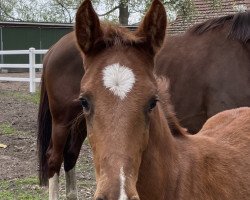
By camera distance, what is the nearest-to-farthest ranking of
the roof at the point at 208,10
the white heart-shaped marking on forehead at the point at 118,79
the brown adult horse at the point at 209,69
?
the white heart-shaped marking on forehead at the point at 118,79 → the brown adult horse at the point at 209,69 → the roof at the point at 208,10

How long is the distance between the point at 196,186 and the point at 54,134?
286cm

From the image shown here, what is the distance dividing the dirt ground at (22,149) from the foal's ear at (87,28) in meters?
3.09

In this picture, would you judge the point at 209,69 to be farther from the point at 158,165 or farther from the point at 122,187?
the point at 122,187

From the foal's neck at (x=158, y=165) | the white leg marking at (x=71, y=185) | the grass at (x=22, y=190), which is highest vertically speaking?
the foal's neck at (x=158, y=165)

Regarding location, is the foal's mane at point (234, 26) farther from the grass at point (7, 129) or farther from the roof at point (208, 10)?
the roof at point (208, 10)

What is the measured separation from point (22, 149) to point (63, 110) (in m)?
2.04

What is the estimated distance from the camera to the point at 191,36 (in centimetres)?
520

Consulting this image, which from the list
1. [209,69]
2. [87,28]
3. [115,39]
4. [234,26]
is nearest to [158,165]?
[115,39]

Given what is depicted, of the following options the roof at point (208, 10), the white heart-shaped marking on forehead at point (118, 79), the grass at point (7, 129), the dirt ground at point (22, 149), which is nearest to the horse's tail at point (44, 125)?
the dirt ground at point (22, 149)

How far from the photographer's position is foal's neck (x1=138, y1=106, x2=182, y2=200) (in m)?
2.60

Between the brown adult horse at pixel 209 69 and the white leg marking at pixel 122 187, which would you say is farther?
the brown adult horse at pixel 209 69

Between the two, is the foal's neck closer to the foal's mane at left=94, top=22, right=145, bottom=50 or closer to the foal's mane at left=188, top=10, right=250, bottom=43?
the foal's mane at left=94, top=22, right=145, bottom=50

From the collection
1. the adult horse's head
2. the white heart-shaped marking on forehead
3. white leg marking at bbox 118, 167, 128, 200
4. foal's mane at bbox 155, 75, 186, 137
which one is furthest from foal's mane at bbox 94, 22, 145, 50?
white leg marking at bbox 118, 167, 128, 200

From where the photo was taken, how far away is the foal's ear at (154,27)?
2506 millimetres
